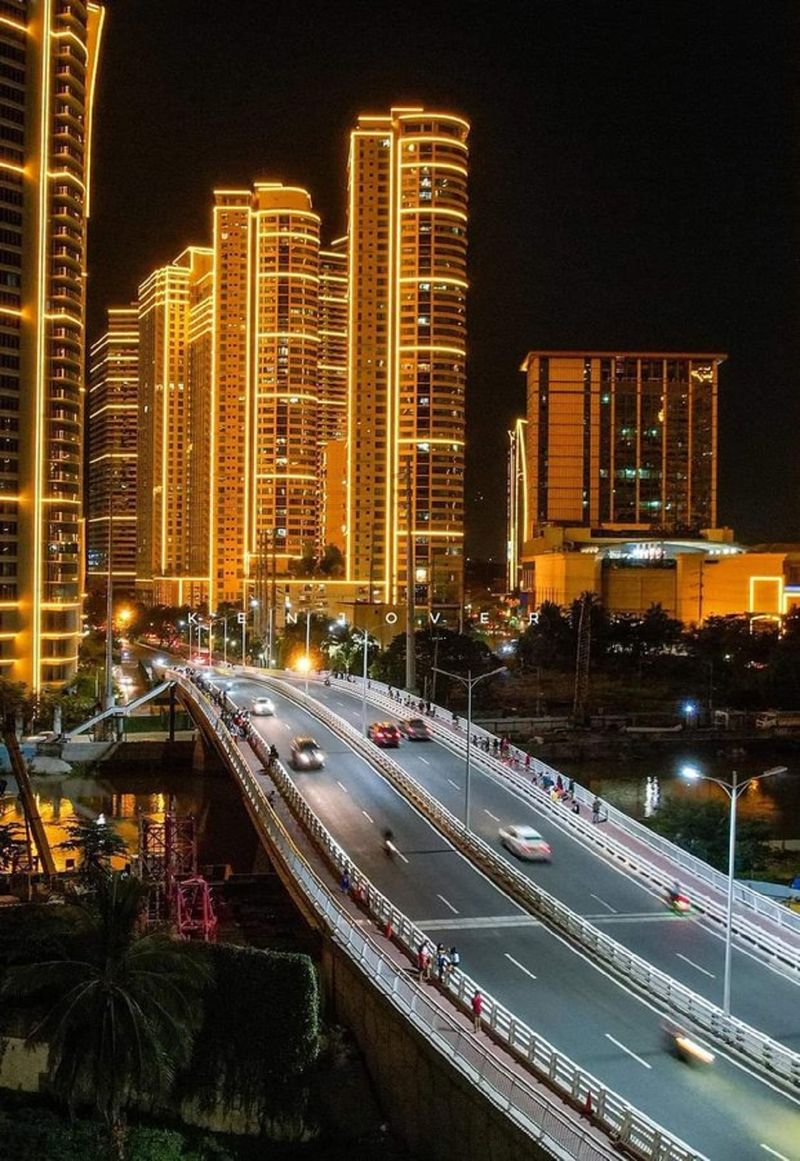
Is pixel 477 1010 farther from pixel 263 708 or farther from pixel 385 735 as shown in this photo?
pixel 263 708

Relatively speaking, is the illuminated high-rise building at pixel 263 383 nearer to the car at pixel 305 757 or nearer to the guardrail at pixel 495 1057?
the car at pixel 305 757

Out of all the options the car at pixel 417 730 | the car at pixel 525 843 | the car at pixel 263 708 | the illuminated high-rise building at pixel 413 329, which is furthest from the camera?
the illuminated high-rise building at pixel 413 329

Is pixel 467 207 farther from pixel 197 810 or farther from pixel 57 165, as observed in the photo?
pixel 197 810

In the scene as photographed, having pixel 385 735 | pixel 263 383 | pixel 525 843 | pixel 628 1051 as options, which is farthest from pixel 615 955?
pixel 263 383

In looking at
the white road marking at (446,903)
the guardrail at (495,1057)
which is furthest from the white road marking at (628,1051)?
the white road marking at (446,903)

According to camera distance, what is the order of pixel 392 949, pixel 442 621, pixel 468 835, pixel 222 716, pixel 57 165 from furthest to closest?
pixel 442 621 < pixel 57 165 < pixel 222 716 < pixel 468 835 < pixel 392 949

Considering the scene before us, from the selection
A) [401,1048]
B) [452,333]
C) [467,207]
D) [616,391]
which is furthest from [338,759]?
[616,391]
